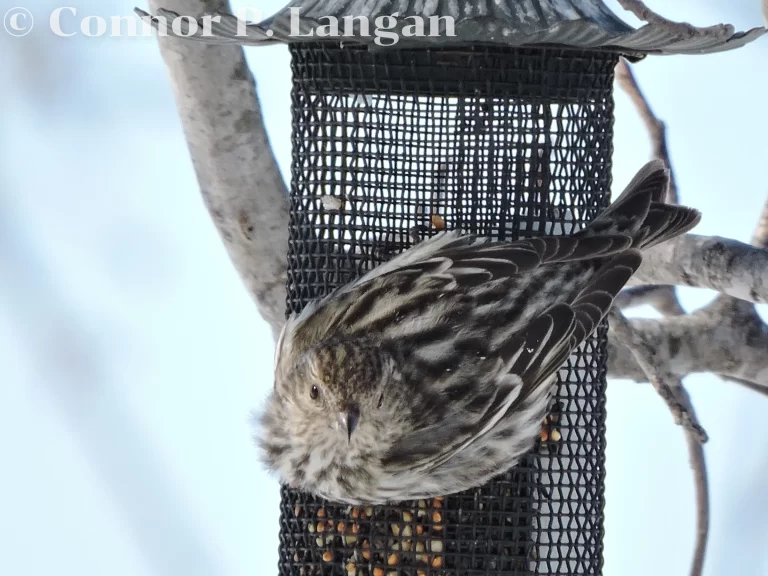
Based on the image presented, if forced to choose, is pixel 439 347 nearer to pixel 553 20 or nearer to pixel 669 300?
pixel 553 20

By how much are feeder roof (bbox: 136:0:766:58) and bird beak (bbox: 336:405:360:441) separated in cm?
89

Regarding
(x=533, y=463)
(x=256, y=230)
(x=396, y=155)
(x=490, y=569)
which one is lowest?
(x=490, y=569)

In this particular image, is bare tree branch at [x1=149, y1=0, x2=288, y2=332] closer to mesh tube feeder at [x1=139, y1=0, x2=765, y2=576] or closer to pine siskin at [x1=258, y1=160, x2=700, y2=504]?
mesh tube feeder at [x1=139, y1=0, x2=765, y2=576]

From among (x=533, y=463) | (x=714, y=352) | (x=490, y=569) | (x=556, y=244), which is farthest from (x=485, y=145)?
(x=714, y=352)

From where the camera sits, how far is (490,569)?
131 inches

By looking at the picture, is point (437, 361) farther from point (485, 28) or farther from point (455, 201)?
point (485, 28)

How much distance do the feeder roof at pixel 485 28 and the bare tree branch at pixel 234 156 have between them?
3.41 feet

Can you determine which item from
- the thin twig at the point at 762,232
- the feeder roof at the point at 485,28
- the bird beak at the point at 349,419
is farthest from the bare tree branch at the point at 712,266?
the bird beak at the point at 349,419

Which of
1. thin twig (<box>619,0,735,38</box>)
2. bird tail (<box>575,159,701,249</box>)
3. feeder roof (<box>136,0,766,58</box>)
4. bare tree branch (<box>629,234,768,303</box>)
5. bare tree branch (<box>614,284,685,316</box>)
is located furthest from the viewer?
bare tree branch (<box>614,284,685,316</box>)

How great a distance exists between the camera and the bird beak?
116 inches

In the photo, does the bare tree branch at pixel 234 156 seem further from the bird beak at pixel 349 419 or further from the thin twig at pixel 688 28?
the thin twig at pixel 688 28

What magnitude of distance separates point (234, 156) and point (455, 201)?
1031 mm

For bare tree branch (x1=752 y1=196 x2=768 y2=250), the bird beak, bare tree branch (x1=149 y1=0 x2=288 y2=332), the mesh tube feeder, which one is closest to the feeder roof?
the mesh tube feeder

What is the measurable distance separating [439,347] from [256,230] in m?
1.28
